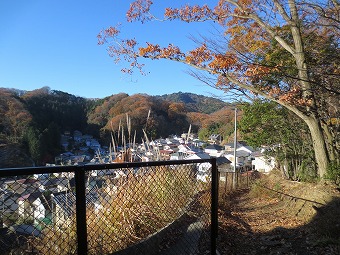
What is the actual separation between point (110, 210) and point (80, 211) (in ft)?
5.65

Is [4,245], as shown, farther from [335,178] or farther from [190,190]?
[335,178]

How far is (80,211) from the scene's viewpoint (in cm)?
182

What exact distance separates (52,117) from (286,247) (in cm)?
2149

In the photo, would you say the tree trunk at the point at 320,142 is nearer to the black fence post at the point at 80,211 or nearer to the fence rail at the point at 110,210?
the fence rail at the point at 110,210

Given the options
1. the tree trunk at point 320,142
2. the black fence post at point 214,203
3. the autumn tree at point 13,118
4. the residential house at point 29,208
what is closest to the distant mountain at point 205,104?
the tree trunk at point 320,142

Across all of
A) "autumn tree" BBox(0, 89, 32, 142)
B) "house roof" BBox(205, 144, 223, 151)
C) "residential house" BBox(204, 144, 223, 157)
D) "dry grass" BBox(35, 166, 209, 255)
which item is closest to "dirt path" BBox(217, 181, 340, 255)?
"dry grass" BBox(35, 166, 209, 255)

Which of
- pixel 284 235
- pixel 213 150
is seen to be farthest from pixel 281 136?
pixel 213 150

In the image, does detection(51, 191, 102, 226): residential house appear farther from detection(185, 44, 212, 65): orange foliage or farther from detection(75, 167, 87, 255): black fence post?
detection(185, 44, 212, 65): orange foliage

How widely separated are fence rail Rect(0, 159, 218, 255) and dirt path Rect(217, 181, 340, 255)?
667mm

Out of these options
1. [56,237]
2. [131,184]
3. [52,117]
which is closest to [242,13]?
[131,184]

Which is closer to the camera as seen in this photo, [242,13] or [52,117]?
[242,13]

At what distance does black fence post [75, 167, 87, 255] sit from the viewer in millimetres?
1807

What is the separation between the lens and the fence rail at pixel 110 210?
1828mm

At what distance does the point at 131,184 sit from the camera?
149 inches
